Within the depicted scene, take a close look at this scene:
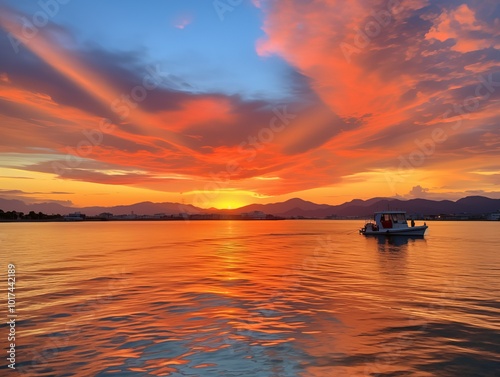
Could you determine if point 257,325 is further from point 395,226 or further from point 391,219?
point 391,219

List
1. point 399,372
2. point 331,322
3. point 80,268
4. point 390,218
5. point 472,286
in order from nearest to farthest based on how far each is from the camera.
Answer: point 399,372 → point 331,322 → point 472,286 → point 80,268 → point 390,218

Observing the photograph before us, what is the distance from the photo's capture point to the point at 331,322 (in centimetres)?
1656

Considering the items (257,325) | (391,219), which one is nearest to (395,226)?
(391,219)

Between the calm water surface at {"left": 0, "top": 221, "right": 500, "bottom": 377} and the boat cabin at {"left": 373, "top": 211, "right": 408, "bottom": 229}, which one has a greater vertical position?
the boat cabin at {"left": 373, "top": 211, "right": 408, "bottom": 229}

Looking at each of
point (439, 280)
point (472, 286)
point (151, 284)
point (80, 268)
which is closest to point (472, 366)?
point (472, 286)

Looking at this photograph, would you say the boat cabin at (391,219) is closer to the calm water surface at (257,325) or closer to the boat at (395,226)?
the boat at (395,226)

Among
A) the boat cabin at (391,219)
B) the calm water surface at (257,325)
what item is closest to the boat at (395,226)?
the boat cabin at (391,219)

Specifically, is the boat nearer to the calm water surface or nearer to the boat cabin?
the boat cabin

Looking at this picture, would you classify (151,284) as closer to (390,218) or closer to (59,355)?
(59,355)

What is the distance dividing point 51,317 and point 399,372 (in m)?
16.3

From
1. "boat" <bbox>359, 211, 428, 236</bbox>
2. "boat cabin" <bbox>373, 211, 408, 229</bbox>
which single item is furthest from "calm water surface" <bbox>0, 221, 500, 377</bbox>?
"boat cabin" <bbox>373, 211, 408, 229</bbox>

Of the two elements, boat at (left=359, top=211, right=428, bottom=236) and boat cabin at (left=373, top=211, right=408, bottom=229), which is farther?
boat cabin at (left=373, top=211, right=408, bottom=229)

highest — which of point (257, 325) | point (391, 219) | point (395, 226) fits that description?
point (391, 219)

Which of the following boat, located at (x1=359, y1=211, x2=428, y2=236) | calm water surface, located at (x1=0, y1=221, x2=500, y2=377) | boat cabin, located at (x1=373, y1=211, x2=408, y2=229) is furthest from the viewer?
boat cabin, located at (x1=373, y1=211, x2=408, y2=229)
